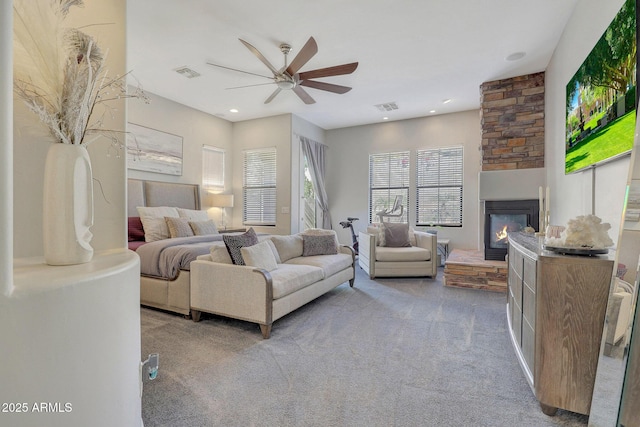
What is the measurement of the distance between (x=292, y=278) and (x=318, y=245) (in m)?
1.34

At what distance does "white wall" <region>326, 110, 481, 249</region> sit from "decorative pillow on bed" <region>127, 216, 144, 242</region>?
400cm

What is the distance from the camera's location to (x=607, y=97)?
201 cm

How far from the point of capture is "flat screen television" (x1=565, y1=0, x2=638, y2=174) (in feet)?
5.73

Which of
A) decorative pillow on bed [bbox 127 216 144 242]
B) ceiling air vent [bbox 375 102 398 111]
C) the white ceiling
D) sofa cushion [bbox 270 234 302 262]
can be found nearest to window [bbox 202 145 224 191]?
the white ceiling

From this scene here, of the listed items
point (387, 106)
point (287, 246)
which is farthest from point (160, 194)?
point (387, 106)

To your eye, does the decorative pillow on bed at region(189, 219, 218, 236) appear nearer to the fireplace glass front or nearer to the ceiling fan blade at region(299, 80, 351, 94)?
the ceiling fan blade at region(299, 80, 351, 94)

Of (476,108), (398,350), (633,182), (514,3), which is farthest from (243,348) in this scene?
(476,108)

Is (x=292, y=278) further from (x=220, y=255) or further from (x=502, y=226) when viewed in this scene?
(x=502, y=226)

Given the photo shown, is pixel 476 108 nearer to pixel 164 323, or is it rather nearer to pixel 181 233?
pixel 181 233

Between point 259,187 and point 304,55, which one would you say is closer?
point 304,55

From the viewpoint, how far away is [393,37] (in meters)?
3.34

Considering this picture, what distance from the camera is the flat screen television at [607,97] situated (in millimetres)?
1746

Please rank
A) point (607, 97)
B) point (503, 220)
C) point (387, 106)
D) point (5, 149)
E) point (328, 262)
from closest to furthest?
1. point (5, 149)
2. point (607, 97)
3. point (328, 262)
4. point (503, 220)
5. point (387, 106)

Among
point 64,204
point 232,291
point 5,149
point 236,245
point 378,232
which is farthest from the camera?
point 378,232
